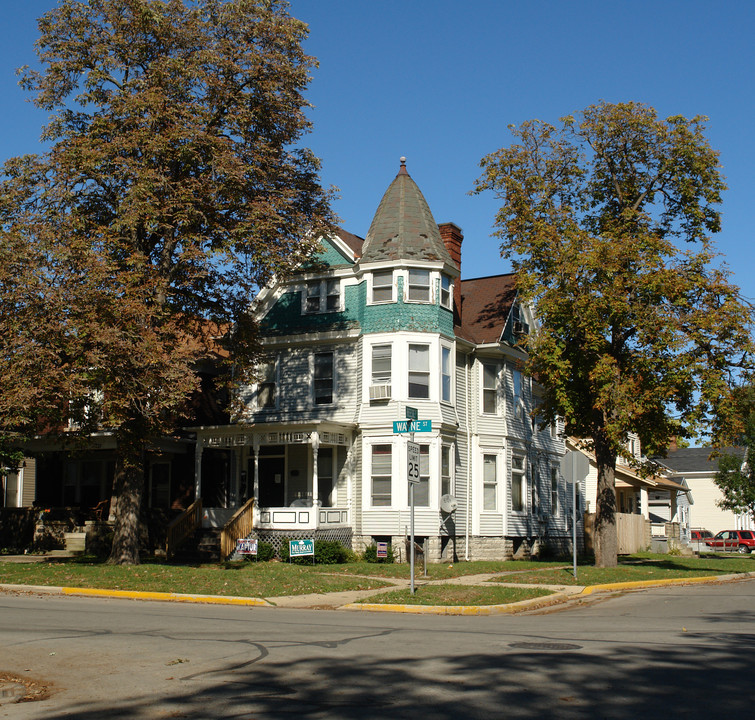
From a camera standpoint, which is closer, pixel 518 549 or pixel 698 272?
pixel 698 272

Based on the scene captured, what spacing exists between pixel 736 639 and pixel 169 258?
1785cm

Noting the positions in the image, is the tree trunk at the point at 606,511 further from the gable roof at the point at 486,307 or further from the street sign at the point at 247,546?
the street sign at the point at 247,546

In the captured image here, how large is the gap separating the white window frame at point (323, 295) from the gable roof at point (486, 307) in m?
4.40

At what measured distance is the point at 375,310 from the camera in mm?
28859

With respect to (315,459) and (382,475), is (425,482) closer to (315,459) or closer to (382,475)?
(382,475)

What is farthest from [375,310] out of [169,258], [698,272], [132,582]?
[132,582]

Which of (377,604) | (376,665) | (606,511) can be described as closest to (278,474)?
(606,511)

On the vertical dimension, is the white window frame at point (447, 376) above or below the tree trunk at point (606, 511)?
above

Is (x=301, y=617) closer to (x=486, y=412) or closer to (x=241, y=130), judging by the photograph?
(x=241, y=130)

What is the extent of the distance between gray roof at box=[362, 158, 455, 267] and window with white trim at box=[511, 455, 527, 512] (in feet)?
26.6

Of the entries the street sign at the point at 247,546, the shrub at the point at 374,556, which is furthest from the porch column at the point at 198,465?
the shrub at the point at 374,556

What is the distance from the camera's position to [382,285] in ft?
95.0

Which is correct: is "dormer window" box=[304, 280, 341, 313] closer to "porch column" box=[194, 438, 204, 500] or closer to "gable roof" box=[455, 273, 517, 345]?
"gable roof" box=[455, 273, 517, 345]

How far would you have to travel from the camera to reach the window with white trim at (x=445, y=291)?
96.5 ft
